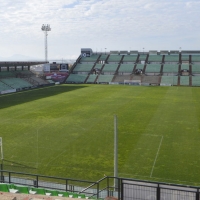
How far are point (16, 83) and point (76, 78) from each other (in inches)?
1034

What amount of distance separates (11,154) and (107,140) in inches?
310

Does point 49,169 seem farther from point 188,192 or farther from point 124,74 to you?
point 124,74

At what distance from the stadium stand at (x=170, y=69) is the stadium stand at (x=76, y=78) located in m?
26.5

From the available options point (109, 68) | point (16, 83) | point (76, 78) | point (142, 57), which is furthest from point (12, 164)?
point (142, 57)

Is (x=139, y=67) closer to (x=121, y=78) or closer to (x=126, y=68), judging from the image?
(x=126, y=68)

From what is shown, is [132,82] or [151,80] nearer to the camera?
[132,82]

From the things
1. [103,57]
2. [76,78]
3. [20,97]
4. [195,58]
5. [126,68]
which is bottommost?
[20,97]

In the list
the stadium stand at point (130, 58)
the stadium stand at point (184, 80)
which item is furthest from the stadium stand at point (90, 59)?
the stadium stand at point (184, 80)

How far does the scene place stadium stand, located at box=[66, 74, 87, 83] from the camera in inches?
3643

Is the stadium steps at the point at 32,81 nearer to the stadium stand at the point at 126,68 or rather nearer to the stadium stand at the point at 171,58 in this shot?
the stadium stand at the point at 126,68

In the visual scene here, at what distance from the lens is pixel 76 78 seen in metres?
94.4

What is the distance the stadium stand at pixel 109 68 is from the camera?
98250 millimetres

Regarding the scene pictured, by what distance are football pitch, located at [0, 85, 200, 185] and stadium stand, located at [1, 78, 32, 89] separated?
30.4 m

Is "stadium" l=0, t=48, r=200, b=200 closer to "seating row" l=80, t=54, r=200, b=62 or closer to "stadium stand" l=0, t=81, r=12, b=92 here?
"stadium stand" l=0, t=81, r=12, b=92
